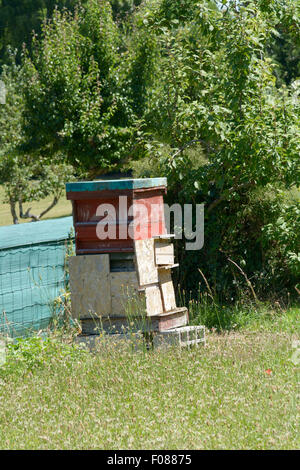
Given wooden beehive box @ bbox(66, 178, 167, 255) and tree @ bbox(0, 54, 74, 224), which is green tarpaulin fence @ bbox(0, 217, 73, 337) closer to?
wooden beehive box @ bbox(66, 178, 167, 255)

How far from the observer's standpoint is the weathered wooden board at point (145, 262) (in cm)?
619

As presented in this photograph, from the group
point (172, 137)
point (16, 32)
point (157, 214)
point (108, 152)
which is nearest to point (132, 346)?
point (157, 214)

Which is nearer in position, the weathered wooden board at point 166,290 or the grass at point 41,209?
the weathered wooden board at point 166,290

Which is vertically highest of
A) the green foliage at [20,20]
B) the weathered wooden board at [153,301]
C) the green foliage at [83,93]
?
the green foliage at [20,20]

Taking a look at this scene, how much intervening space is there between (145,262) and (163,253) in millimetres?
295

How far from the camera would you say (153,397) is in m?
4.90

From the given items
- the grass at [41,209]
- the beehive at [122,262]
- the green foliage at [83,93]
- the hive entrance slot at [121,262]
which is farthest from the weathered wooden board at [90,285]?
the grass at [41,209]

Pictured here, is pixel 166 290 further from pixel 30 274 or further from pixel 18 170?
pixel 18 170

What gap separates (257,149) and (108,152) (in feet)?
22.1

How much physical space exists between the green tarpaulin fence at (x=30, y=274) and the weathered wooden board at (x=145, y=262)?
1817 mm
